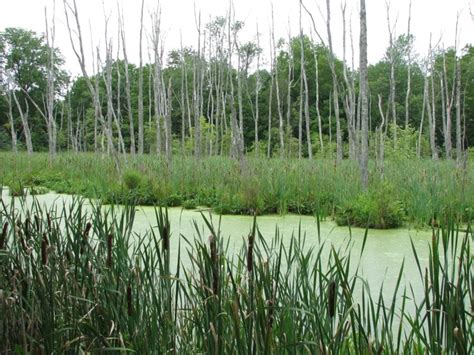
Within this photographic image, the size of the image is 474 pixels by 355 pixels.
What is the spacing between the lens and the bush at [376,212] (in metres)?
4.87

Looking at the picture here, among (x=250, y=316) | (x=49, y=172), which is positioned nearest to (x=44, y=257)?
(x=250, y=316)

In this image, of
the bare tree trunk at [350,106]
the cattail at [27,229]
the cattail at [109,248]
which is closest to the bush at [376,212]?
the bare tree trunk at [350,106]

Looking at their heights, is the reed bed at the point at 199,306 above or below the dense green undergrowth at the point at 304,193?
below

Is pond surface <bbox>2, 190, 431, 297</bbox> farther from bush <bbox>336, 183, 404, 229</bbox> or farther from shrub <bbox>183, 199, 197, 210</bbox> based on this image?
shrub <bbox>183, 199, 197, 210</bbox>

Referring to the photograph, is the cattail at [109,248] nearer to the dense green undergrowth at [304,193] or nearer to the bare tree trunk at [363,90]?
the dense green undergrowth at [304,193]

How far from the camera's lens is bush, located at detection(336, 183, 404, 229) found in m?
4.87

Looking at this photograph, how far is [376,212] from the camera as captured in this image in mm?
4840

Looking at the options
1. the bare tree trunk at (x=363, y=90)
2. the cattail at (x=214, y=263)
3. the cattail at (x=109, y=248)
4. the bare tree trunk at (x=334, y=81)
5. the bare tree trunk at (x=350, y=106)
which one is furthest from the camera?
the bare tree trunk at (x=334, y=81)

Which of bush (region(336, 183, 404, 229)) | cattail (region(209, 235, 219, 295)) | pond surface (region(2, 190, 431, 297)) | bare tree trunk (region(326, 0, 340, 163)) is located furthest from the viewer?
bare tree trunk (region(326, 0, 340, 163))

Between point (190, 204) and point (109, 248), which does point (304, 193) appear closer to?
point (190, 204)

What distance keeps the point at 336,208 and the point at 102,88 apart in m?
30.5

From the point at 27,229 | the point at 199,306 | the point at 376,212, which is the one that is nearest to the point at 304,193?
the point at 376,212

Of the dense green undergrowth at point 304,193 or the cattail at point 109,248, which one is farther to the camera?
the dense green undergrowth at point 304,193

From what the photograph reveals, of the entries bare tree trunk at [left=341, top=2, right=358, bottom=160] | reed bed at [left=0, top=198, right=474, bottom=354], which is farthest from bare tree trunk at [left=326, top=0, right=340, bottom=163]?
reed bed at [left=0, top=198, right=474, bottom=354]
